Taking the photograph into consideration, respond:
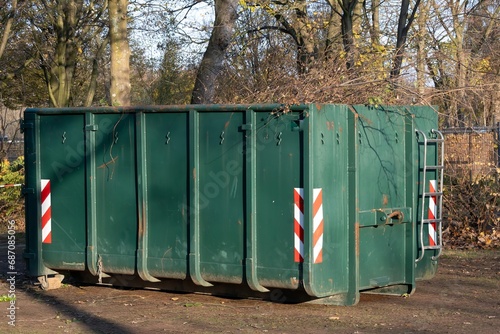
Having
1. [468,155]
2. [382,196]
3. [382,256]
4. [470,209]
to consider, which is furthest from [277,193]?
[468,155]

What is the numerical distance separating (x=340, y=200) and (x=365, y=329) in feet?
4.13

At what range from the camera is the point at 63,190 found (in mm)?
8828

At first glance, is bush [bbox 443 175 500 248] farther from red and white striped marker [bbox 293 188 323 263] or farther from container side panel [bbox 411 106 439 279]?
red and white striped marker [bbox 293 188 323 263]

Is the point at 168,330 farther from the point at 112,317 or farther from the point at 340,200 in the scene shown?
the point at 340,200

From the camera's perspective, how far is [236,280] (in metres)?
7.62

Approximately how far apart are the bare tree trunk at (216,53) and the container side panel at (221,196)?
513 cm

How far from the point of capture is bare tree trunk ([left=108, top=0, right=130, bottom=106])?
13.4 m

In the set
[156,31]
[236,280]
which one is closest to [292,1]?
[156,31]

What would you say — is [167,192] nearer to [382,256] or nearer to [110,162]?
[110,162]

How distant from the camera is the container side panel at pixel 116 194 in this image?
8.31 metres

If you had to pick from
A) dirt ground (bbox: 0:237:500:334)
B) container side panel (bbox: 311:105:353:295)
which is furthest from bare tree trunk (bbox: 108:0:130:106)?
container side panel (bbox: 311:105:353:295)

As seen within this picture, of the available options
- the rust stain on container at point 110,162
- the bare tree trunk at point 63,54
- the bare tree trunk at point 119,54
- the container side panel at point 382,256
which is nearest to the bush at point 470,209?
the container side panel at point 382,256

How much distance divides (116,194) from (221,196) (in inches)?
52.9

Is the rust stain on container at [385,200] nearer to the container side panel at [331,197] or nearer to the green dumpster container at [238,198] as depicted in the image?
the green dumpster container at [238,198]
